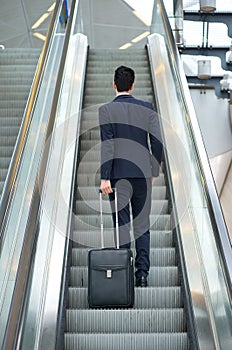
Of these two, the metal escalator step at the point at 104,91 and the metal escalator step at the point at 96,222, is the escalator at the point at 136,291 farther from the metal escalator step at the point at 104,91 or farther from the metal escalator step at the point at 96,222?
the metal escalator step at the point at 104,91

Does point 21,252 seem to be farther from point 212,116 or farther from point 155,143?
point 212,116

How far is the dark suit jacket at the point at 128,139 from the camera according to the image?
491 cm

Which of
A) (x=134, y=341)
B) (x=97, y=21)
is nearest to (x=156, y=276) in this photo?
(x=134, y=341)

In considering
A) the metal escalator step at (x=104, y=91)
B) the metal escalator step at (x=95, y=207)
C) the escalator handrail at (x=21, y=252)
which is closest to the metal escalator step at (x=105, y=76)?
the metal escalator step at (x=104, y=91)

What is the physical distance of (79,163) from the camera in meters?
7.09

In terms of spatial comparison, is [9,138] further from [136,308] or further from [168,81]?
[136,308]

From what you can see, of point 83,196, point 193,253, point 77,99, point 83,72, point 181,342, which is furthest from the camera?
point 83,72

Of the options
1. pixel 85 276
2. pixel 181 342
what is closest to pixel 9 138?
pixel 85 276

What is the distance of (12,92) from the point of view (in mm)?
8641

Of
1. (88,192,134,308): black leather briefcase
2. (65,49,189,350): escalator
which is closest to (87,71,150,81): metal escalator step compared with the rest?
(65,49,189,350): escalator

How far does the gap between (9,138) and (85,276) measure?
2.60 metres

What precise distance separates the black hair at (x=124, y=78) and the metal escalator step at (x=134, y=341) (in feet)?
5.59

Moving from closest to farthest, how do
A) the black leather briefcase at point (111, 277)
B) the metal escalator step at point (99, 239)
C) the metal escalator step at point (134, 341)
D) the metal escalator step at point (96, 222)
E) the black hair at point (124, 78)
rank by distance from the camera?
the metal escalator step at point (134, 341) → the black leather briefcase at point (111, 277) → the black hair at point (124, 78) → the metal escalator step at point (99, 239) → the metal escalator step at point (96, 222)

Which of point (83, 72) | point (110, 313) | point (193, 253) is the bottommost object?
point (110, 313)
